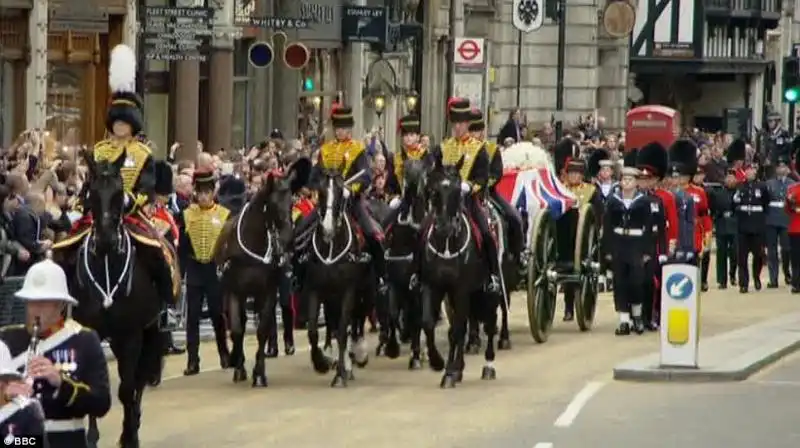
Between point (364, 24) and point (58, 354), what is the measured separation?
3795 cm

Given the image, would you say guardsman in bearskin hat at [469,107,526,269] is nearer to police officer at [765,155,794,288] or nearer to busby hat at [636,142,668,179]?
busby hat at [636,142,668,179]

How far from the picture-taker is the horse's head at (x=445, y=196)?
904 inches

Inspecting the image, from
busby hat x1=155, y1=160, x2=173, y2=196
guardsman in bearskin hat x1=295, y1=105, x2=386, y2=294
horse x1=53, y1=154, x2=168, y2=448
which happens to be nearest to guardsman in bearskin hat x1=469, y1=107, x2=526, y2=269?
guardsman in bearskin hat x1=295, y1=105, x2=386, y2=294

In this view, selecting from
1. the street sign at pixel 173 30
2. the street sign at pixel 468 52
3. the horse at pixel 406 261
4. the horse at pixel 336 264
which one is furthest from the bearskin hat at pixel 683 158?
the horse at pixel 336 264

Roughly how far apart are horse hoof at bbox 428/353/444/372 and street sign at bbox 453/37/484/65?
52.2 feet

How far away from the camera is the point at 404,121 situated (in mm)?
26953

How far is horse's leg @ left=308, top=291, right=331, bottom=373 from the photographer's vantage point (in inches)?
930

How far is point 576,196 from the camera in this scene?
3083cm

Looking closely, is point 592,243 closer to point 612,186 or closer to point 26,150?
point 612,186

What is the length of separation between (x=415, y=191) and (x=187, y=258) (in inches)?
99.6

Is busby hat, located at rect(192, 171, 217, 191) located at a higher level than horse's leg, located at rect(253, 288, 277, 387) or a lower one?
higher

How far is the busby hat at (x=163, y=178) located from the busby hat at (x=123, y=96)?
1.32 ft

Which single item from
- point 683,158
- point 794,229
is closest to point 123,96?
point 683,158

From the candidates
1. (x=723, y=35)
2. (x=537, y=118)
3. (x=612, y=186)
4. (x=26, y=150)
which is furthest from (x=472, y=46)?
(x=723, y=35)
